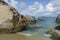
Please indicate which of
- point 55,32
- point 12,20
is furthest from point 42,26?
point 12,20

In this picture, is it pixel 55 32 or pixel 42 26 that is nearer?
pixel 55 32

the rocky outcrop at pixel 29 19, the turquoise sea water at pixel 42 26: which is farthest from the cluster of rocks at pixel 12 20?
the turquoise sea water at pixel 42 26

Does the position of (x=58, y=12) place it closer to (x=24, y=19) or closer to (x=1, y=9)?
(x=24, y=19)

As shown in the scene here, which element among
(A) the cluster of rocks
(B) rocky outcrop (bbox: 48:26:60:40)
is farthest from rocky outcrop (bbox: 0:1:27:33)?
(B) rocky outcrop (bbox: 48:26:60:40)

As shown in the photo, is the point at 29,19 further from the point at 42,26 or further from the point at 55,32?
the point at 55,32

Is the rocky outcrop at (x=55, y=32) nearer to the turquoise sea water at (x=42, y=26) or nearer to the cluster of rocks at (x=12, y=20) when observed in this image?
the turquoise sea water at (x=42, y=26)

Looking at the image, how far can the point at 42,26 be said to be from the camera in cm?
279

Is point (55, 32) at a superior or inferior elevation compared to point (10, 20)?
inferior

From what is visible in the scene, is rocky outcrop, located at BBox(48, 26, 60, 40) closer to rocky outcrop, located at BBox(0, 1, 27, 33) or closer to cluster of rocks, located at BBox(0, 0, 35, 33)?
cluster of rocks, located at BBox(0, 0, 35, 33)

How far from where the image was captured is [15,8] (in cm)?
286

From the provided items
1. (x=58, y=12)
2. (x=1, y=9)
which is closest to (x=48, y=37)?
(x=58, y=12)

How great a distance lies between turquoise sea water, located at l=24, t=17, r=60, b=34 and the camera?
276 cm

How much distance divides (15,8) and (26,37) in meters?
0.61

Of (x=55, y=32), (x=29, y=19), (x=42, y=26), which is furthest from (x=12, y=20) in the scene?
(x=55, y=32)
